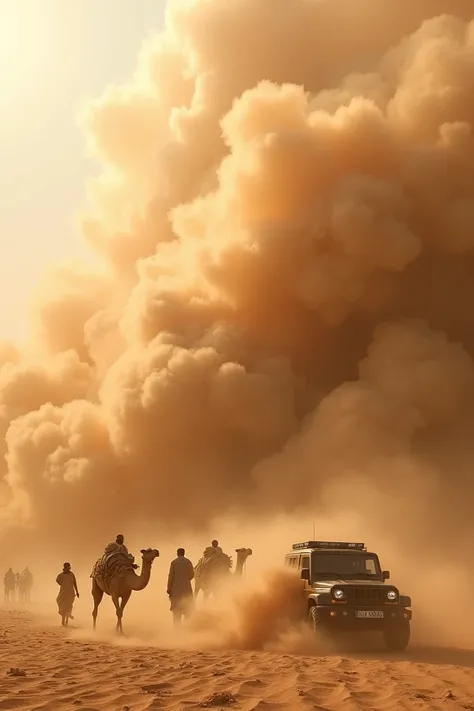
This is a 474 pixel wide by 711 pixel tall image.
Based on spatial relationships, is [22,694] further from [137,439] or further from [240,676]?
[137,439]

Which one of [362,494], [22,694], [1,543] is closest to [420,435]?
A: [362,494]

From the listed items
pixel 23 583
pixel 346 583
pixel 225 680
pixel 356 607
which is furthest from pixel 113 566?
pixel 23 583

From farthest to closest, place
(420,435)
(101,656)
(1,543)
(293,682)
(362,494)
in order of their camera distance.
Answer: (1,543) < (420,435) < (362,494) < (101,656) < (293,682)

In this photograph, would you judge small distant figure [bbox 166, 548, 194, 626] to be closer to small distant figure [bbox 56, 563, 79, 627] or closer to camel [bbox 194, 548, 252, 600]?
camel [bbox 194, 548, 252, 600]

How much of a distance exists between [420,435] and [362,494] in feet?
29.3

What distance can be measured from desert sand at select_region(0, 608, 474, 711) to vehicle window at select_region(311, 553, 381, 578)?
1.93 metres

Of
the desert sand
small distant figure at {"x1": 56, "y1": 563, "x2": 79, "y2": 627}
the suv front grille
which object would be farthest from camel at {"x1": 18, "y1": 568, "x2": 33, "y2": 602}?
the suv front grille

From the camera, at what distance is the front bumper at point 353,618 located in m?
12.4

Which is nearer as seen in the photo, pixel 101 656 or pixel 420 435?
pixel 101 656

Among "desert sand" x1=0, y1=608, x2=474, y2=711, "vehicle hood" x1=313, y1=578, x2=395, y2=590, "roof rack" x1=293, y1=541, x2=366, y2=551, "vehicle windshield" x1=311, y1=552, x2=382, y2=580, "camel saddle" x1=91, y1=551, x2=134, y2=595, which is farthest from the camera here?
"camel saddle" x1=91, y1=551, x2=134, y2=595

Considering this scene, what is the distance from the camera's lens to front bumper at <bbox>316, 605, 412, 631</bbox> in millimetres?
12406

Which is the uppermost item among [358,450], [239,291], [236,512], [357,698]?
[239,291]

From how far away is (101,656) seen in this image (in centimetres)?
1077

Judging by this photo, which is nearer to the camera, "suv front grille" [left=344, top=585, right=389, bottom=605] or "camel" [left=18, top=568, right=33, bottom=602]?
"suv front grille" [left=344, top=585, right=389, bottom=605]
